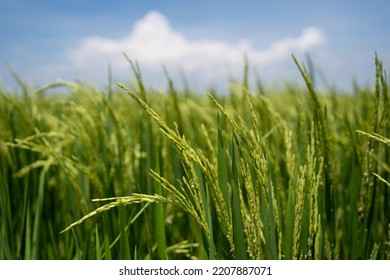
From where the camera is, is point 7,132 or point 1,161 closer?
point 1,161

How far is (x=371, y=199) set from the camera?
106 cm

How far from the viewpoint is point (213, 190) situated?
0.68m

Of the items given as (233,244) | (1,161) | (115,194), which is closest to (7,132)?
(1,161)

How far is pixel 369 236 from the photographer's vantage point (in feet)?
3.41

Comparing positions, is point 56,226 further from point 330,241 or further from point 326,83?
point 326,83

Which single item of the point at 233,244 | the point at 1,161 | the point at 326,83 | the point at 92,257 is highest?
the point at 326,83

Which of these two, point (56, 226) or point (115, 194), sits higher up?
point (115, 194)

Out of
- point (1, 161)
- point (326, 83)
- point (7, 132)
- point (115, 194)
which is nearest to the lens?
point (115, 194)

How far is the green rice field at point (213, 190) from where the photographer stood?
725 millimetres

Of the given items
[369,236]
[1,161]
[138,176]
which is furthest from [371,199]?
[1,161]

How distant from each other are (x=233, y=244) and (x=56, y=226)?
3.24 ft

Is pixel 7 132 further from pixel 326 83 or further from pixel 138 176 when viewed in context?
pixel 326 83

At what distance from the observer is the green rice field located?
72 cm
